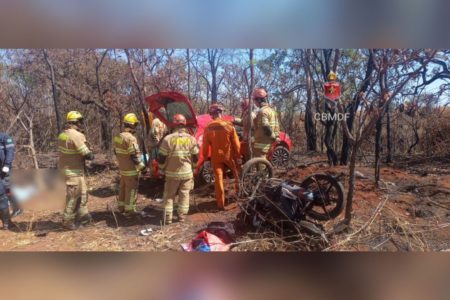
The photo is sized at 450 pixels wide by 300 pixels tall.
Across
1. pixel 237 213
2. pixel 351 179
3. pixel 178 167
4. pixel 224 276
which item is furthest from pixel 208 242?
pixel 351 179

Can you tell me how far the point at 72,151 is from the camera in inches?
125

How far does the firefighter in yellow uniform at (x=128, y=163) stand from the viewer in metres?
3.13

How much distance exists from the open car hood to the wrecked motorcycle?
75cm

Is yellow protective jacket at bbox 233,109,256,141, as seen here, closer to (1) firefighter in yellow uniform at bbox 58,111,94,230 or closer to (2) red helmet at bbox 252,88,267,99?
(2) red helmet at bbox 252,88,267,99

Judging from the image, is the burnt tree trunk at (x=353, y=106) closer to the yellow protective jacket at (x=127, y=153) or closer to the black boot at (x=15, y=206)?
the yellow protective jacket at (x=127, y=153)

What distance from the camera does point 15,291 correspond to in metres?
3.40

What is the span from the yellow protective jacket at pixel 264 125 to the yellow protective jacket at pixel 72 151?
4.34 feet

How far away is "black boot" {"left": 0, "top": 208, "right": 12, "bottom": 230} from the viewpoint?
325cm

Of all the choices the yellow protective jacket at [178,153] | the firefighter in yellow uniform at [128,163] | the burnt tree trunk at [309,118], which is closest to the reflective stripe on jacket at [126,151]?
the firefighter in yellow uniform at [128,163]

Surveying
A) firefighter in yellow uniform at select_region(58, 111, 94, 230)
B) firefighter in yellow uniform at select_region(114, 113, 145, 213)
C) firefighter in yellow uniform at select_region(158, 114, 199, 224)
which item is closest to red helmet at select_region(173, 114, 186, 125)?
firefighter in yellow uniform at select_region(158, 114, 199, 224)
